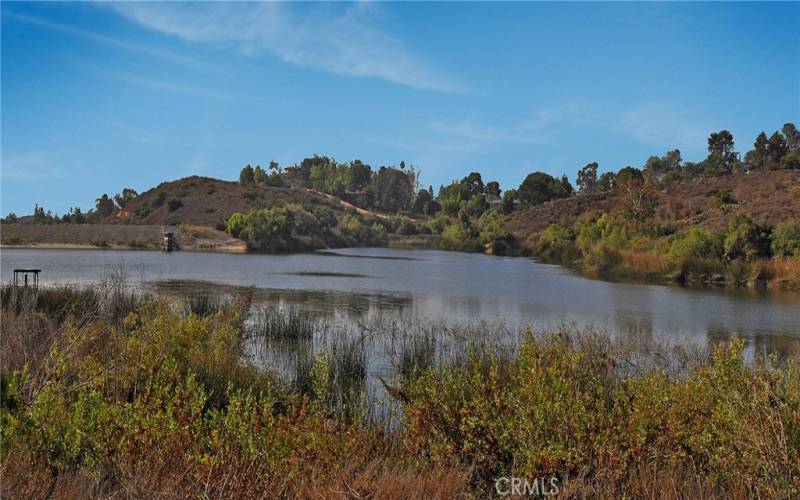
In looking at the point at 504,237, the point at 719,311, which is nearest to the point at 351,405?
the point at 719,311

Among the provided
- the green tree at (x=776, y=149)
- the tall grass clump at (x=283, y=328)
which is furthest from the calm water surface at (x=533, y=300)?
the green tree at (x=776, y=149)

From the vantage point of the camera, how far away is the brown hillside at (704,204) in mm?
69812

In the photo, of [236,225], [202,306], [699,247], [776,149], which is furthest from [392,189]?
[202,306]

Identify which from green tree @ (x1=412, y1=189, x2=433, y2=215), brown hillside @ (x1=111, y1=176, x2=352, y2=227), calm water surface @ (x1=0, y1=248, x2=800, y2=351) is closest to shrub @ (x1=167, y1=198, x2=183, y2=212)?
brown hillside @ (x1=111, y1=176, x2=352, y2=227)

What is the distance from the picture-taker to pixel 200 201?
126 metres

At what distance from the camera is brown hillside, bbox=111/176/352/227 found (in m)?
116

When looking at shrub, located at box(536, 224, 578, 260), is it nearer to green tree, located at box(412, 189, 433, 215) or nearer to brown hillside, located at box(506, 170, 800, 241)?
brown hillside, located at box(506, 170, 800, 241)

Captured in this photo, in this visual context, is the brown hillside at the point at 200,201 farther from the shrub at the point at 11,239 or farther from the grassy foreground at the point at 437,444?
the grassy foreground at the point at 437,444

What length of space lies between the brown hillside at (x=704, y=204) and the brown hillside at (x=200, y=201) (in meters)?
41.9

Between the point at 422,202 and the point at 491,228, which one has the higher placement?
the point at 422,202

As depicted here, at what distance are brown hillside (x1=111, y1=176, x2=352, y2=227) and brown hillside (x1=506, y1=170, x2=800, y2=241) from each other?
41941mm

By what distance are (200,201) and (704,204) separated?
82.6 meters

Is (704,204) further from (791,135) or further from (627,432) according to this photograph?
(627,432)

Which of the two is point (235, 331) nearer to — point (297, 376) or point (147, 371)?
point (297, 376)
